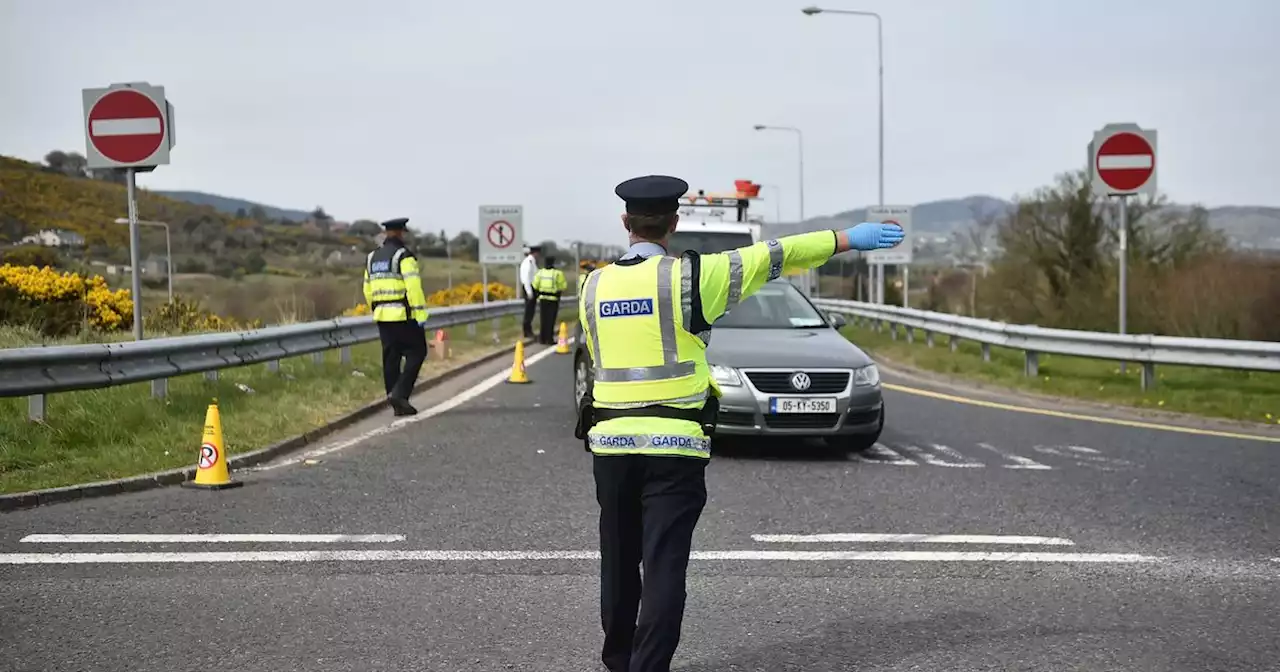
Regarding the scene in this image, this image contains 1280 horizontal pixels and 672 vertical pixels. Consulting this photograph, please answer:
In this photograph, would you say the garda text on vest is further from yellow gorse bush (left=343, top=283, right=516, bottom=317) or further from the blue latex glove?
yellow gorse bush (left=343, top=283, right=516, bottom=317)

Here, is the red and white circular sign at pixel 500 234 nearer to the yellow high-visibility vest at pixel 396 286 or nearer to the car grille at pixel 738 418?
the yellow high-visibility vest at pixel 396 286

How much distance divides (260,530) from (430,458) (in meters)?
2.82

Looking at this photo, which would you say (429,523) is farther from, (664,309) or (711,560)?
(664,309)

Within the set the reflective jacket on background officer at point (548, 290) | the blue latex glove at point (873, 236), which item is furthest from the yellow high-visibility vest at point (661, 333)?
the reflective jacket on background officer at point (548, 290)

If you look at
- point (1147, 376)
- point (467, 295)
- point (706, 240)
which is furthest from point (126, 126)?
→ point (467, 295)

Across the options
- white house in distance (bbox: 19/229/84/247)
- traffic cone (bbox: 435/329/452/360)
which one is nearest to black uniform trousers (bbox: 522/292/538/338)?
traffic cone (bbox: 435/329/452/360)

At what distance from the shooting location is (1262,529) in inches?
289

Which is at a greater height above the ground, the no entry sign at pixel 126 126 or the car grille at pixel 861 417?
the no entry sign at pixel 126 126

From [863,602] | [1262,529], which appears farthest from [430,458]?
[1262,529]

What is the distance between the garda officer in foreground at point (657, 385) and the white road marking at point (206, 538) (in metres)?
3.04

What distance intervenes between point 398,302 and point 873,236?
8.62 meters

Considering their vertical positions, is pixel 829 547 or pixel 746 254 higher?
pixel 746 254

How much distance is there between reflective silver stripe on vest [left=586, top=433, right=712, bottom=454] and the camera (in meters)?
4.15

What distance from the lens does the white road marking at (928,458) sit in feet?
32.1
